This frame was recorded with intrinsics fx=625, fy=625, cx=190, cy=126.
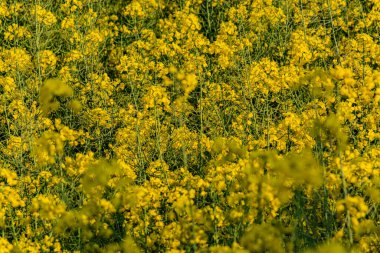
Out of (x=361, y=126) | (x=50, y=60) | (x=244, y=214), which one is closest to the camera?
(x=244, y=214)

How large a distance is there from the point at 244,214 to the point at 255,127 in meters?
2.16

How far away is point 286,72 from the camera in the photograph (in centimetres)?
620

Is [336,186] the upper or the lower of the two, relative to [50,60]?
lower

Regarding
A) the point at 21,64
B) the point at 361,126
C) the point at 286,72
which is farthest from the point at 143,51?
the point at 361,126

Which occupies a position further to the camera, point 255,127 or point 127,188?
point 255,127

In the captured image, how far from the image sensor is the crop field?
11.5 ft

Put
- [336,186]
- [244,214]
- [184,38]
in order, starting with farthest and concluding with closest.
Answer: [184,38] < [336,186] < [244,214]

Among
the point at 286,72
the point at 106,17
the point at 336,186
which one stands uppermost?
the point at 106,17

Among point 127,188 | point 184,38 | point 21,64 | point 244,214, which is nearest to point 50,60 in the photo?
point 21,64

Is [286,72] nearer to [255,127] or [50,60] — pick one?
[255,127]

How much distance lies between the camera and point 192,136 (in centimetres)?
593

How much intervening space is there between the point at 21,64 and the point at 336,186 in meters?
4.03

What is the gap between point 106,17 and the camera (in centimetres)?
850

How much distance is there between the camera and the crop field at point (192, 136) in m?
3.52
